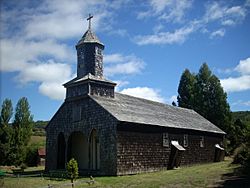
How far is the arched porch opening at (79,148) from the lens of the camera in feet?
115

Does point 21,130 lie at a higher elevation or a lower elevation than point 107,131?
higher

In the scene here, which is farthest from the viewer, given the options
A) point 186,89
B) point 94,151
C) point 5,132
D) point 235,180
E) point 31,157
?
point 186,89

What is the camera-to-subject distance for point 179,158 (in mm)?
35438

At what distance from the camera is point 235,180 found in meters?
21.0

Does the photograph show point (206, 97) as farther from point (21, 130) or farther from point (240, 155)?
point (240, 155)

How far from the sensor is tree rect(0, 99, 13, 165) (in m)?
50.0

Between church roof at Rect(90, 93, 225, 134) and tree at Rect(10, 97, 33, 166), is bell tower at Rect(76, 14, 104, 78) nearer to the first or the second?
church roof at Rect(90, 93, 225, 134)

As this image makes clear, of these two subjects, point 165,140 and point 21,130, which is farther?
point 21,130

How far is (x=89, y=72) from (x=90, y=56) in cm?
175

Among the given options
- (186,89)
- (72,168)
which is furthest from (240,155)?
(186,89)

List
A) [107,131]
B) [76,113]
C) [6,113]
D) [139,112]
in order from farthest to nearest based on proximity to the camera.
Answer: [6,113] → [139,112] → [76,113] → [107,131]

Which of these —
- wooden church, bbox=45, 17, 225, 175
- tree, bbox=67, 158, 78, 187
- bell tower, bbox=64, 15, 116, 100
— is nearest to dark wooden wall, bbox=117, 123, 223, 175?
wooden church, bbox=45, 17, 225, 175

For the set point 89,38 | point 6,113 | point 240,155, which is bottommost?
point 240,155

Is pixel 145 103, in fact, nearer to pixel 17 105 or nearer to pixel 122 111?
pixel 122 111
